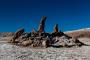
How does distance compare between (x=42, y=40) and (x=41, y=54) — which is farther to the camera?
(x=42, y=40)

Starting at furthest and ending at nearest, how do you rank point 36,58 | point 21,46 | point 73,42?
point 73,42 → point 21,46 → point 36,58

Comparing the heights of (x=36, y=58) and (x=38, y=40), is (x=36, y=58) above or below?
below

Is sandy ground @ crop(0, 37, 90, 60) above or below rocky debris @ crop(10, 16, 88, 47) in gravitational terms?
below

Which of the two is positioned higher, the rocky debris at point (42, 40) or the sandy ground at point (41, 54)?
the rocky debris at point (42, 40)

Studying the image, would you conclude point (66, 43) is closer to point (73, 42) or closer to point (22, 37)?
point (73, 42)

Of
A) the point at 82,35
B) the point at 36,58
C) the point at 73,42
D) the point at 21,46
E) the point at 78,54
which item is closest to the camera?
the point at 36,58

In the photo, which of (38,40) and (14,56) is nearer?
(14,56)

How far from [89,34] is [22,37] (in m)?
22.8

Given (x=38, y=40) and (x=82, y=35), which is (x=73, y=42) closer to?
(x=38, y=40)

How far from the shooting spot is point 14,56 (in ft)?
76.6

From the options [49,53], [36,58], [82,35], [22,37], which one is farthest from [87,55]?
[82,35]

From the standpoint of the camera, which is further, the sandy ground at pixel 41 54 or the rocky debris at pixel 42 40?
the rocky debris at pixel 42 40

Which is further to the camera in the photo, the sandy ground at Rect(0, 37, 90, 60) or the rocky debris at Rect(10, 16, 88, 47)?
the rocky debris at Rect(10, 16, 88, 47)

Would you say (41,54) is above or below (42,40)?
below
